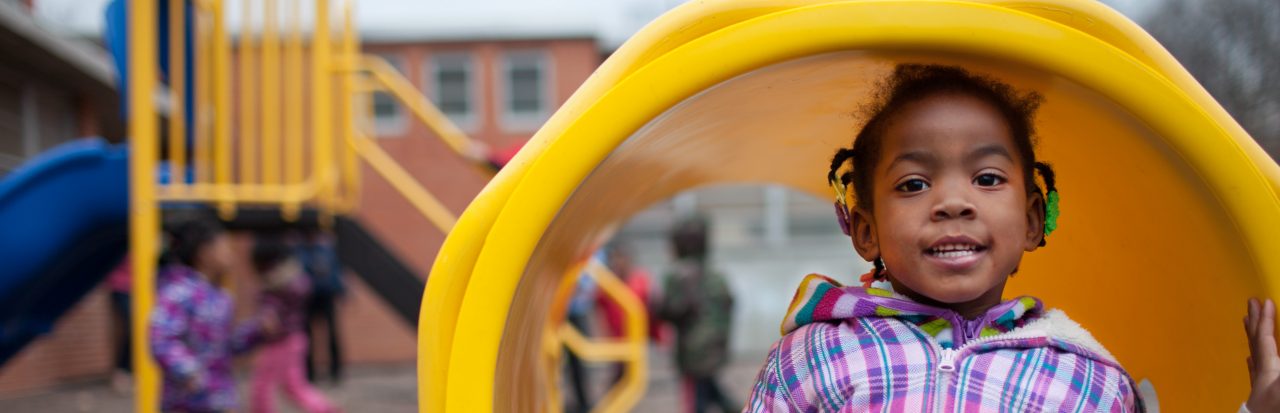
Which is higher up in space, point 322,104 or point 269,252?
point 322,104

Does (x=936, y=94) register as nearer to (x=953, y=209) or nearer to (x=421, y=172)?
(x=953, y=209)

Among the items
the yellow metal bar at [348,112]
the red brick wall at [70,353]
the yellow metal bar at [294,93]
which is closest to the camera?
the yellow metal bar at [294,93]

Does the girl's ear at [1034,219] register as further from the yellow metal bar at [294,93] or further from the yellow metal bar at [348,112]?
the yellow metal bar at [348,112]

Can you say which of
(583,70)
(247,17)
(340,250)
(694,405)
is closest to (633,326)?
(694,405)

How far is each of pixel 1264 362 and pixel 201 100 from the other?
16.2 ft

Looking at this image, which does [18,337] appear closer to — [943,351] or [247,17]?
[247,17]

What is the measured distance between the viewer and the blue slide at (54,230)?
521 cm

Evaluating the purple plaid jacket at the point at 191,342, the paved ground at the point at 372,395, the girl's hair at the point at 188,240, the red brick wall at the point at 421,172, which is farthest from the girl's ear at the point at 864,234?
the red brick wall at the point at 421,172

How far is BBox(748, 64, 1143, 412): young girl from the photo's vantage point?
1653 mm

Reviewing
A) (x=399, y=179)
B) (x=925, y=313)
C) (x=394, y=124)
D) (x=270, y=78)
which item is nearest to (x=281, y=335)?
(x=399, y=179)

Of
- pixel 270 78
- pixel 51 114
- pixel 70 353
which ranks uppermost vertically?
pixel 51 114

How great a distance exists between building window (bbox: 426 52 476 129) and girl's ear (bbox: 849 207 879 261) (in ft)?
47.6

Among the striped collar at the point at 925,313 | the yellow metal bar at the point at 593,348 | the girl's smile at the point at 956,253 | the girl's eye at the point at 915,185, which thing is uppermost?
the girl's eye at the point at 915,185

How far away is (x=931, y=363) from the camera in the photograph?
1667mm
